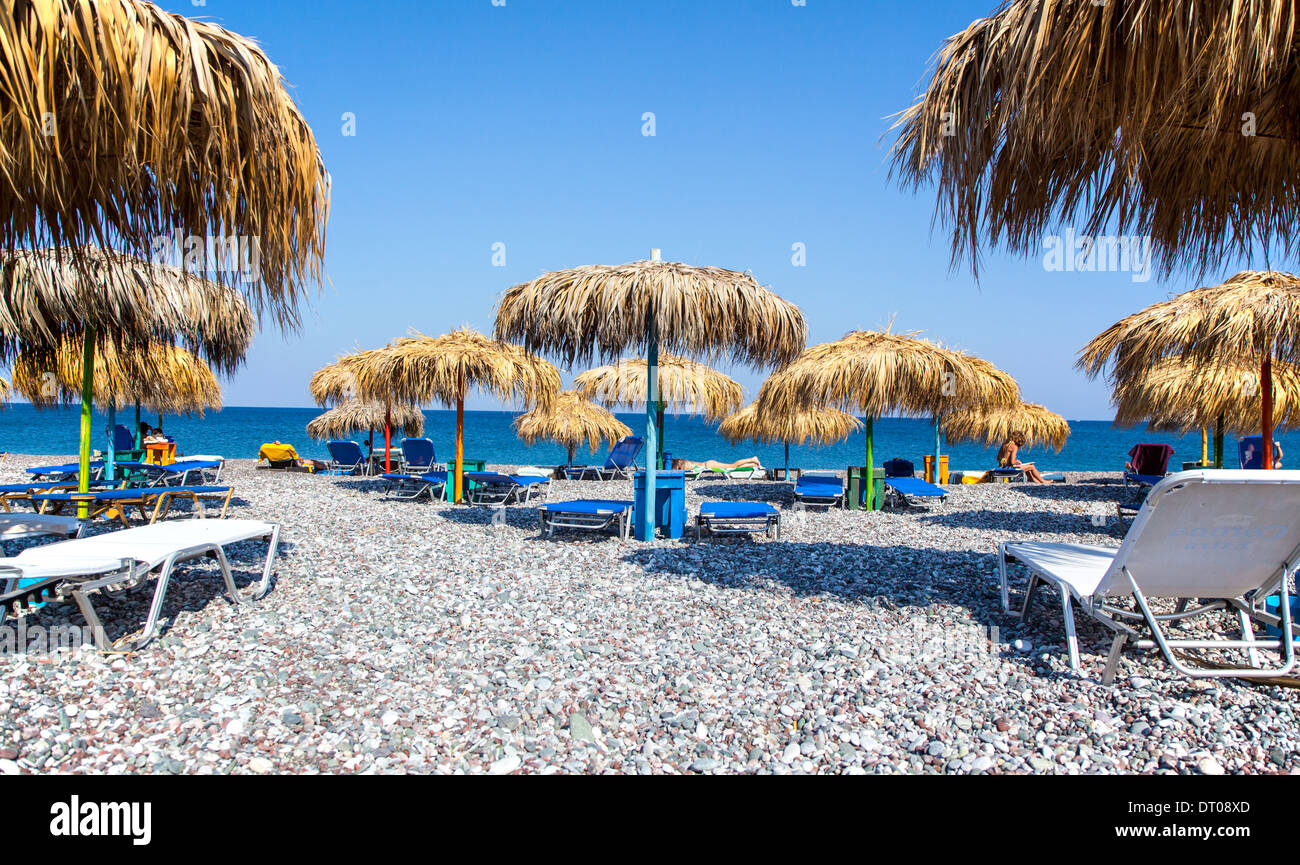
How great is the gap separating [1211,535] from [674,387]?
1309cm

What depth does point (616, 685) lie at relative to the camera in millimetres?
2982

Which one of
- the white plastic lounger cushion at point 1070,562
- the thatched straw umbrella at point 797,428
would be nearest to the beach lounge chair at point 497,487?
the white plastic lounger cushion at point 1070,562

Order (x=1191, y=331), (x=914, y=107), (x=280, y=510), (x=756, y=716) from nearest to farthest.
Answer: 1. (x=756, y=716)
2. (x=914, y=107)
3. (x=1191, y=331)
4. (x=280, y=510)

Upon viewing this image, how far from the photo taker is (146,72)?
2.20 meters

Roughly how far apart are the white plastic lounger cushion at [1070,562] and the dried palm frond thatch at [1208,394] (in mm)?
6689

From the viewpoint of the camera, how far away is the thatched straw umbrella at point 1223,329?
6.34 metres

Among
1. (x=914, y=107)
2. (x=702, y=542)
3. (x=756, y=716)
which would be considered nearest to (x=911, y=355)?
(x=702, y=542)

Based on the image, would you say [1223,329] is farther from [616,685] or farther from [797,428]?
[797,428]

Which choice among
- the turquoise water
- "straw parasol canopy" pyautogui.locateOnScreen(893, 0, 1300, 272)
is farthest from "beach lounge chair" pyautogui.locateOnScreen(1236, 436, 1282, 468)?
the turquoise water

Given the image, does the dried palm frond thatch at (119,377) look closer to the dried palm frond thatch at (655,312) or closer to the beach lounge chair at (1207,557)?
the dried palm frond thatch at (655,312)

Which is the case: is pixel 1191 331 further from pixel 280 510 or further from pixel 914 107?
pixel 280 510

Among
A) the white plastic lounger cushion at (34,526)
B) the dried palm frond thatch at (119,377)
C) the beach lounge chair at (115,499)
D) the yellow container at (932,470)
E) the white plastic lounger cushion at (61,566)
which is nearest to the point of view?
the white plastic lounger cushion at (61,566)

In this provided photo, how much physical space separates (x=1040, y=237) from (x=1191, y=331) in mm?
4585

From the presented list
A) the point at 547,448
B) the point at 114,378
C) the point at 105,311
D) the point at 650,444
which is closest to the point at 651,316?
the point at 650,444
